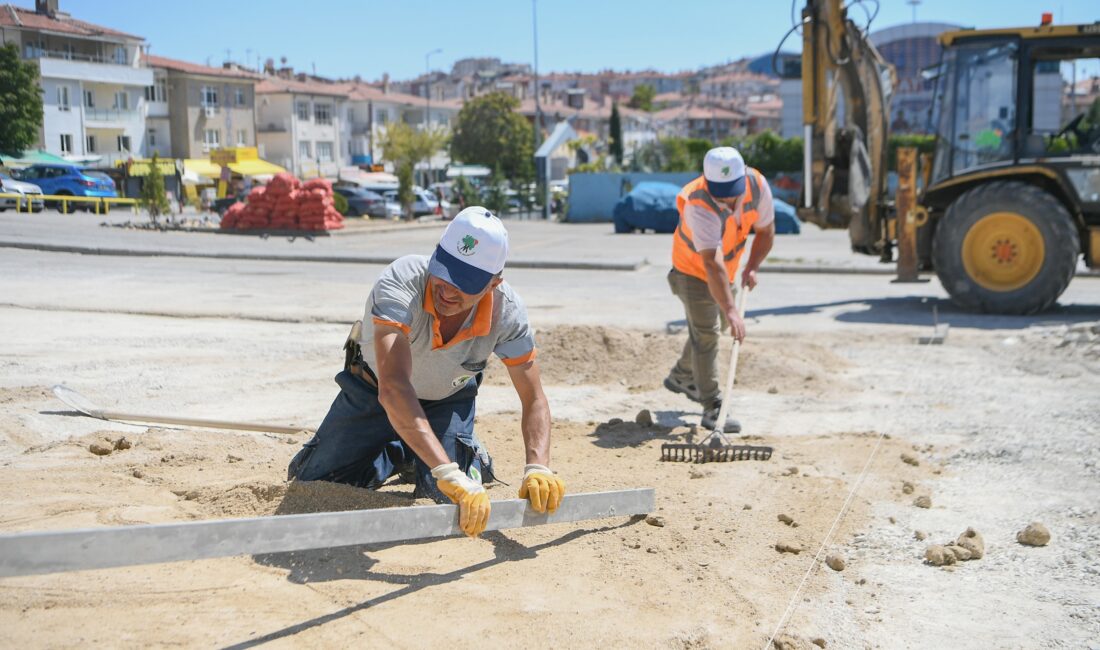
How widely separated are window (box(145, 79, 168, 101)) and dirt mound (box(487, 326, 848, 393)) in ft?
184

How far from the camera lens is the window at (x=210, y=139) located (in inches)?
2431

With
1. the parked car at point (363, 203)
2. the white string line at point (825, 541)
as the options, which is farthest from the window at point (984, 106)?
the parked car at point (363, 203)

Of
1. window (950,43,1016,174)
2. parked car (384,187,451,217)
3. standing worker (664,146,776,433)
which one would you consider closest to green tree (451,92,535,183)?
parked car (384,187,451,217)

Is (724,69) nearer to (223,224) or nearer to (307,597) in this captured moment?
(223,224)

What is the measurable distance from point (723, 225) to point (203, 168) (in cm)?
5346

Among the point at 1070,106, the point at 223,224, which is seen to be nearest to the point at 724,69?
the point at 223,224

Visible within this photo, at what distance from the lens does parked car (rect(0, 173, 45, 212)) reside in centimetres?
3108

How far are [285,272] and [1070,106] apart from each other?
36.7 ft

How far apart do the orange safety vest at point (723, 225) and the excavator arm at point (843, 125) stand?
5738 millimetres

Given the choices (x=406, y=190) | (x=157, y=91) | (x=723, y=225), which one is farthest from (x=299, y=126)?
(x=723, y=225)

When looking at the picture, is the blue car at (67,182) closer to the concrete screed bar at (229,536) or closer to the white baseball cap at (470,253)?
the white baseball cap at (470,253)

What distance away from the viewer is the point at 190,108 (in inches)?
2377

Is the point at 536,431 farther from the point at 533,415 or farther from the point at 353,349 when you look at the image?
the point at 353,349

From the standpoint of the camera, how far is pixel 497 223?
4.13 meters
